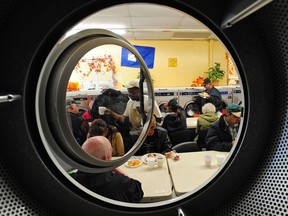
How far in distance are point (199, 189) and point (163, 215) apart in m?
0.08

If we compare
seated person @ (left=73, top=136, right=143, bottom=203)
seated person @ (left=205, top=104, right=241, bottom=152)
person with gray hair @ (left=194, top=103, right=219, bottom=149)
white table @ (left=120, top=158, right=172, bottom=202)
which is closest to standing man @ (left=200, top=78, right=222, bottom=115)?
person with gray hair @ (left=194, top=103, right=219, bottom=149)

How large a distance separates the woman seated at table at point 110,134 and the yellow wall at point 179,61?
128 inches

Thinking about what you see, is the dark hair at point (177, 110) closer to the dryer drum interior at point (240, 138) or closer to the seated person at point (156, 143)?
the seated person at point (156, 143)

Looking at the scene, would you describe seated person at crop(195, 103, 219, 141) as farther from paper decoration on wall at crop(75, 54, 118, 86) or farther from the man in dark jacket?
paper decoration on wall at crop(75, 54, 118, 86)

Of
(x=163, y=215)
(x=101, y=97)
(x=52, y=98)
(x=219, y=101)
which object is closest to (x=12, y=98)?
(x=52, y=98)

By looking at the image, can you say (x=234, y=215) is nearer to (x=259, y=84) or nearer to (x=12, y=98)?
(x=259, y=84)

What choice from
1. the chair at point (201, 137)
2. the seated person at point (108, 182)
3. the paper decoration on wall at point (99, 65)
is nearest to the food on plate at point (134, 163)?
the seated person at point (108, 182)

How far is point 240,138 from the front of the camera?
1.30ft

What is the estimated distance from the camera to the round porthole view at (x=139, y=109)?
48 centimetres

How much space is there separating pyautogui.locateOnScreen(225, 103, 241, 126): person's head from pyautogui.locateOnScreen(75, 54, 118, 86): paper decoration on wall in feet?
→ 11.9

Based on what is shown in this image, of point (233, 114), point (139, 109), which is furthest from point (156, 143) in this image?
point (233, 114)

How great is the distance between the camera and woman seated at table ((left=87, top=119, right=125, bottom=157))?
222 cm

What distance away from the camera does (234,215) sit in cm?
39

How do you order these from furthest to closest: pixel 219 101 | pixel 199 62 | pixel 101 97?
1. pixel 199 62
2. pixel 219 101
3. pixel 101 97
